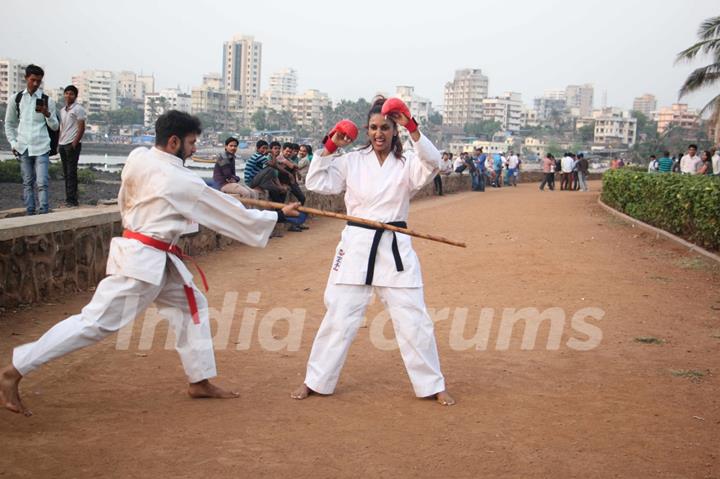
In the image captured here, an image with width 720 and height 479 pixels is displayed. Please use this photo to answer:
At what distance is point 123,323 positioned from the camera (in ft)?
14.5

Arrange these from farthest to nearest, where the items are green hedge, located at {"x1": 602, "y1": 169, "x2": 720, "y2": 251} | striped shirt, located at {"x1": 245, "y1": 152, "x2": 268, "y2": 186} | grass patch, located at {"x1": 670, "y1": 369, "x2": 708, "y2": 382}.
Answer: striped shirt, located at {"x1": 245, "y1": 152, "x2": 268, "y2": 186} < green hedge, located at {"x1": 602, "y1": 169, "x2": 720, "y2": 251} < grass patch, located at {"x1": 670, "y1": 369, "x2": 708, "y2": 382}

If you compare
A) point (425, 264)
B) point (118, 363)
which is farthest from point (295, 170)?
point (118, 363)

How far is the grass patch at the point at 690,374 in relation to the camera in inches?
217

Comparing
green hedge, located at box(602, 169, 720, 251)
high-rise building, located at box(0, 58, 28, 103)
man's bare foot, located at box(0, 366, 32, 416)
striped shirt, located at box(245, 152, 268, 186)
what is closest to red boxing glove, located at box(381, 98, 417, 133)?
man's bare foot, located at box(0, 366, 32, 416)

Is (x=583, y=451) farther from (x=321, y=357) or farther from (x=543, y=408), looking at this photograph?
(x=321, y=357)

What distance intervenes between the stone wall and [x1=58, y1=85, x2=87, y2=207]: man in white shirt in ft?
6.25

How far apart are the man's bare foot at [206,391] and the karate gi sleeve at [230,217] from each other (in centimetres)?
91

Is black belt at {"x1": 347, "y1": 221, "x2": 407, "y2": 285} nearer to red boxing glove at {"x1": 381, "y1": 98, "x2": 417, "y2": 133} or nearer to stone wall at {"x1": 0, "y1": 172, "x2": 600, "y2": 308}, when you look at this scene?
→ red boxing glove at {"x1": 381, "y1": 98, "x2": 417, "y2": 133}

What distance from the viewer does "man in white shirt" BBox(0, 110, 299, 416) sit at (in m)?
4.28

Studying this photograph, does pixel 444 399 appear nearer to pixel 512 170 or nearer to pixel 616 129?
pixel 512 170

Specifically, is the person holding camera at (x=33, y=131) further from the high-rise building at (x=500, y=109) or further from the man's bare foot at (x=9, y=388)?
the high-rise building at (x=500, y=109)

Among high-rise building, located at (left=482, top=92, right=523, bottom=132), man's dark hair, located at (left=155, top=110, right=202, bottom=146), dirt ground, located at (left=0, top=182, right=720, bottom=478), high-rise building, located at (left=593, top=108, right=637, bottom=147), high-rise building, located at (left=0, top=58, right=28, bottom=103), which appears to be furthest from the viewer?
high-rise building, located at (left=482, top=92, right=523, bottom=132)

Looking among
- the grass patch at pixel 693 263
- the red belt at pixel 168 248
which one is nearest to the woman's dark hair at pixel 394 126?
the red belt at pixel 168 248

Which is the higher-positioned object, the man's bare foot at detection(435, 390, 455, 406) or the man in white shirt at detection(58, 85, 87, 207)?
the man in white shirt at detection(58, 85, 87, 207)
